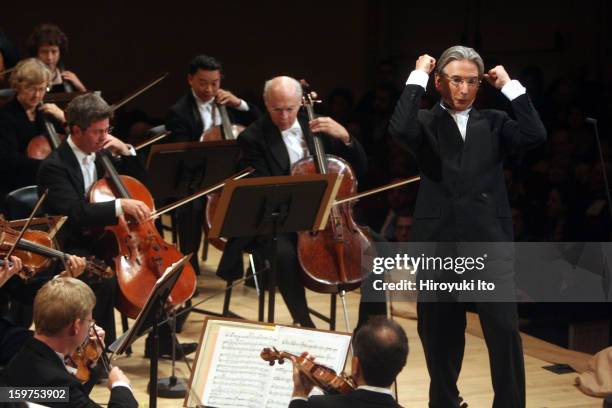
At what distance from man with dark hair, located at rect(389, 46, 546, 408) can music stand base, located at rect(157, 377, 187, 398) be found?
1034 mm

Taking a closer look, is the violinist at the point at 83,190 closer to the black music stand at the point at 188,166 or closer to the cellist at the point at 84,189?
the cellist at the point at 84,189

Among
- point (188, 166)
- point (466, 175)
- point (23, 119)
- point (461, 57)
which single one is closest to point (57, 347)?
point (466, 175)

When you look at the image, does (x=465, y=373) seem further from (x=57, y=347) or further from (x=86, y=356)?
(x=57, y=347)

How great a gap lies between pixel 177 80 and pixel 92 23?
2.86ft

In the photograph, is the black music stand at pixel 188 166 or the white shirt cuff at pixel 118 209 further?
the black music stand at pixel 188 166

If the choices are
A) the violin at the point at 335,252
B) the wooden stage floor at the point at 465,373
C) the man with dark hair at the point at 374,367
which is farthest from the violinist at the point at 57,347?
the violin at the point at 335,252

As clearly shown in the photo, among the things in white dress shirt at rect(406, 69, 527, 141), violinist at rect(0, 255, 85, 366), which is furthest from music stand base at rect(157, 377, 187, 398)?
white dress shirt at rect(406, 69, 527, 141)

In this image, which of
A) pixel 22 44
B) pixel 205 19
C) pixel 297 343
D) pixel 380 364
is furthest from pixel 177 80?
pixel 380 364

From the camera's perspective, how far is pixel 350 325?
5148mm

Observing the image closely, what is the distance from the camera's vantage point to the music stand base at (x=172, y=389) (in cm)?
403

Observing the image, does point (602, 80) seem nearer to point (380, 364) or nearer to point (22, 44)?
point (22, 44)

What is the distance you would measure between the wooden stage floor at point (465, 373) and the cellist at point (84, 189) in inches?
12.4

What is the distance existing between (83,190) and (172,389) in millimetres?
891

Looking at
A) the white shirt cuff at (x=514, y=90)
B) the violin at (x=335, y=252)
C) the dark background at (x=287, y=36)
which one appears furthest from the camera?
the dark background at (x=287, y=36)
